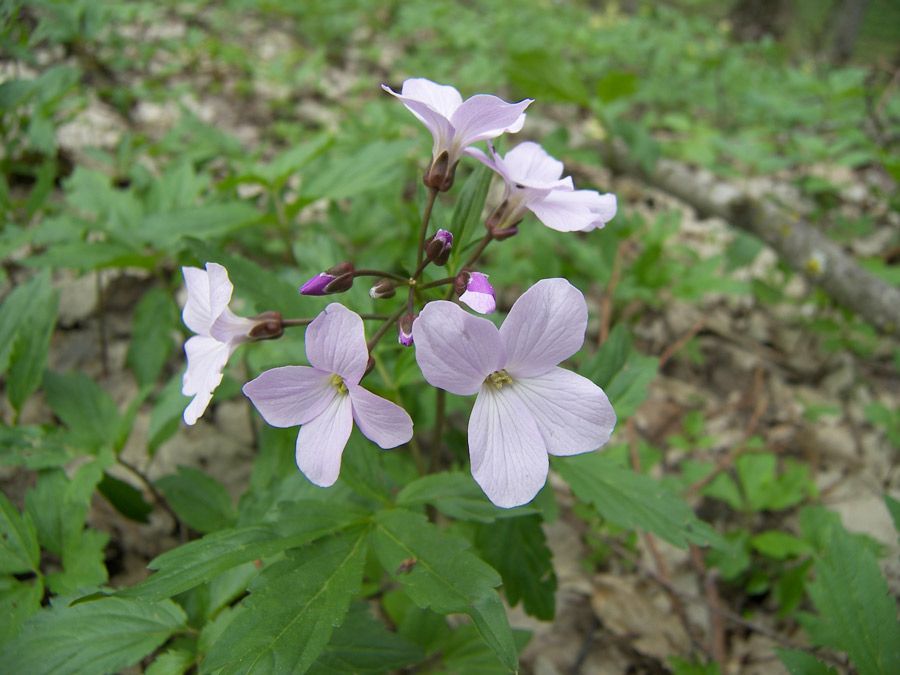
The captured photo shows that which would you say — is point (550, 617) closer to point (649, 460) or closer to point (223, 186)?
point (649, 460)

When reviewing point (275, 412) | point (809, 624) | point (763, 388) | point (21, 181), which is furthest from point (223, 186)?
point (763, 388)

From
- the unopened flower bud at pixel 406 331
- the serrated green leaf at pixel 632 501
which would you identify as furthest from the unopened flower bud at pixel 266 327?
the serrated green leaf at pixel 632 501

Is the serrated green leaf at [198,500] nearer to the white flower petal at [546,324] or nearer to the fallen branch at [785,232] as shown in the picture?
the white flower petal at [546,324]

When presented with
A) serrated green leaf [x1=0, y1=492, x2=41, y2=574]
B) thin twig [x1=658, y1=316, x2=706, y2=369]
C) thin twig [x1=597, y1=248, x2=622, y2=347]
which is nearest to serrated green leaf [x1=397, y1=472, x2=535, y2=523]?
serrated green leaf [x1=0, y1=492, x2=41, y2=574]

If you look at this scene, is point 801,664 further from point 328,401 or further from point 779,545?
point 328,401

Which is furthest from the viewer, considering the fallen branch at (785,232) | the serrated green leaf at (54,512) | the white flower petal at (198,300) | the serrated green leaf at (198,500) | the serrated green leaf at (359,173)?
the fallen branch at (785,232)
